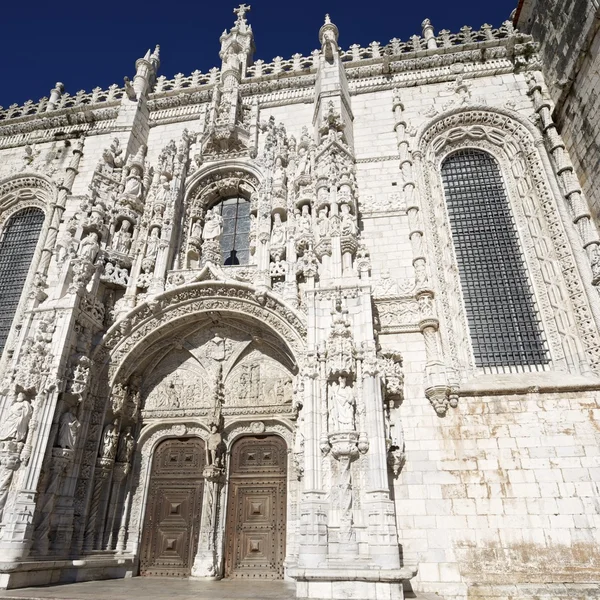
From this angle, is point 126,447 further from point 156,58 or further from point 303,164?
point 156,58

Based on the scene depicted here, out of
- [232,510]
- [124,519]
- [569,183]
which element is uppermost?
[569,183]

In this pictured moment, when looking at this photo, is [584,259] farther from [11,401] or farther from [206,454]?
[11,401]

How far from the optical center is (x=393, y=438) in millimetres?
8281

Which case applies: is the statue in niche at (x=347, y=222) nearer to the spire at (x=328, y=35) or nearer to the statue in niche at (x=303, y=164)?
the statue in niche at (x=303, y=164)

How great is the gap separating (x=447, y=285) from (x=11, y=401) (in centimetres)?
914

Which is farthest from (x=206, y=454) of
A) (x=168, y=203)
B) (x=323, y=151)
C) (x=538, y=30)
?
(x=538, y=30)

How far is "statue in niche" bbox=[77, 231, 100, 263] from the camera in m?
10.4

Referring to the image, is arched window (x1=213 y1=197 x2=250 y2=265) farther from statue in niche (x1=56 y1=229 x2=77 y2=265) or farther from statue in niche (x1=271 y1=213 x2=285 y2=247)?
statue in niche (x1=56 y1=229 x2=77 y2=265)

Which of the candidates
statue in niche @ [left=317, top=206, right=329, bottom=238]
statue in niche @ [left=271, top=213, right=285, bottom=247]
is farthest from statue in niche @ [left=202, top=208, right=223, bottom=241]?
statue in niche @ [left=317, top=206, right=329, bottom=238]

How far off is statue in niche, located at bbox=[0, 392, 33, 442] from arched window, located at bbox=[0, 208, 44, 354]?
14.5 feet

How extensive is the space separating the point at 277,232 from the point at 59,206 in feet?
22.7

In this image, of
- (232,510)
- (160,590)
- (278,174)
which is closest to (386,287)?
(278,174)

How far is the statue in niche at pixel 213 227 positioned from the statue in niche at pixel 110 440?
4906 millimetres

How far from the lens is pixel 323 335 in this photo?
27.0ft
